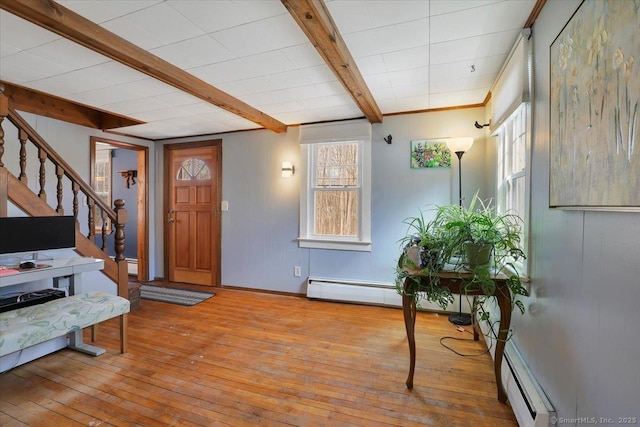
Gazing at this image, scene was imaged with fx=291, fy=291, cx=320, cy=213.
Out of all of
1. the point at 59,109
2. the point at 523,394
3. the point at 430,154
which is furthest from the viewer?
the point at 59,109

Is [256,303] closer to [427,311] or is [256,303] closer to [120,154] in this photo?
[427,311]

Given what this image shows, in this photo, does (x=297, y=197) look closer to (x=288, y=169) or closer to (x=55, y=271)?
(x=288, y=169)

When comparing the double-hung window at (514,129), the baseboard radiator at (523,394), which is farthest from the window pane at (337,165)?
the baseboard radiator at (523,394)

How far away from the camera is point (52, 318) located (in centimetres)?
190

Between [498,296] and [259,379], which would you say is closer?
[498,296]

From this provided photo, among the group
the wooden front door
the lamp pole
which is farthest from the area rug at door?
the lamp pole

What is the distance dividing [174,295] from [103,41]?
306 cm

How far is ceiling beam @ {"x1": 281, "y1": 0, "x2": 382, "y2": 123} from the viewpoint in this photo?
1456mm

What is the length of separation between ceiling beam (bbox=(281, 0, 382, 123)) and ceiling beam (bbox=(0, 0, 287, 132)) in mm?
1170

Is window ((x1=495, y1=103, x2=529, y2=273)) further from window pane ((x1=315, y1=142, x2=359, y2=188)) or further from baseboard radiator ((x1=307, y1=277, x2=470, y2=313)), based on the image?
window pane ((x1=315, y1=142, x2=359, y2=188))

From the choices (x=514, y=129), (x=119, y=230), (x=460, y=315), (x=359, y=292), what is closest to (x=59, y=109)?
(x=119, y=230)

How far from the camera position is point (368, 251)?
3.47 metres

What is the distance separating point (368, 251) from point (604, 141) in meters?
2.64

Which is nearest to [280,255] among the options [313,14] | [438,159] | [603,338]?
[438,159]
